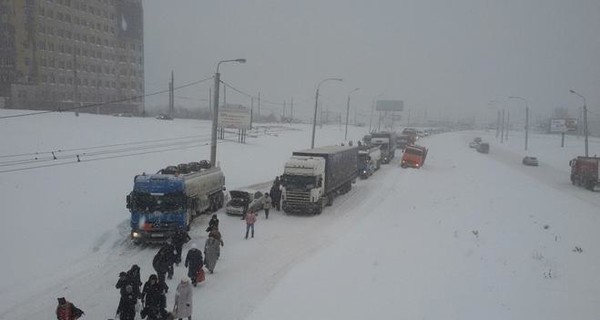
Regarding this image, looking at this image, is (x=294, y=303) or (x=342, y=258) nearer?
(x=294, y=303)

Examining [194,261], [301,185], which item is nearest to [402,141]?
[301,185]

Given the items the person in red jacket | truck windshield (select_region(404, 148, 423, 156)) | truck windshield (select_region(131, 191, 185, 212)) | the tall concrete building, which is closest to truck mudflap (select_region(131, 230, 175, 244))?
truck windshield (select_region(131, 191, 185, 212))

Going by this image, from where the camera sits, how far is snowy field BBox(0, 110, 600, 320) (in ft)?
49.2

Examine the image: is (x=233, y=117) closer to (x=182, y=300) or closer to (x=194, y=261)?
(x=194, y=261)

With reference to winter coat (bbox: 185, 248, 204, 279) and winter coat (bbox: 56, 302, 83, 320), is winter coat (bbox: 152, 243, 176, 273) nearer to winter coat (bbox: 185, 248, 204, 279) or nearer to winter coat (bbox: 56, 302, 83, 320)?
winter coat (bbox: 185, 248, 204, 279)

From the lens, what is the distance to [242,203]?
27.5m

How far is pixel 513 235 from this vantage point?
24.2m

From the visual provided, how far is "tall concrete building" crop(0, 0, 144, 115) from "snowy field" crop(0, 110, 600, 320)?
44749 mm

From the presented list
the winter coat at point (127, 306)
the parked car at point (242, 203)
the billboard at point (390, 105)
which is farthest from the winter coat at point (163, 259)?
the billboard at point (390, 105)

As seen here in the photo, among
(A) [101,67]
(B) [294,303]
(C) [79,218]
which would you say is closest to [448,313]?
(B) [294,303]

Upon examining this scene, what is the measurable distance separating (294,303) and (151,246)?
9.02 metres

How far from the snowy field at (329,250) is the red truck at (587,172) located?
6.25 metres

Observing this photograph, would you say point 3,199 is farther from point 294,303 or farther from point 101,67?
point 101,67

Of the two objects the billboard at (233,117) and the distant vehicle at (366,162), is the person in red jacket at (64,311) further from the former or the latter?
the billboard at (233,117)
